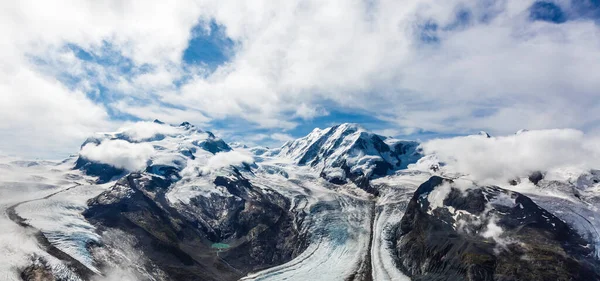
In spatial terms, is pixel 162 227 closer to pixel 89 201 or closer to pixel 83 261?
pixel 89 201

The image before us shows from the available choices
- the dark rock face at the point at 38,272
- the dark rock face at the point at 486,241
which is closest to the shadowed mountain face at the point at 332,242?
the dark rock face at the point at 38,272

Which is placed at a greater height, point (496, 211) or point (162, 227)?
→ point (496, 211)

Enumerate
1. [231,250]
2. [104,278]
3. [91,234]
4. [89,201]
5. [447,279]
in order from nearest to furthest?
[104,278] → [447,279] → [91,234] → [231,250] → [89,201]

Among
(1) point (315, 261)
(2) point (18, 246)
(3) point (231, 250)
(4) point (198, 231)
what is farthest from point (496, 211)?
(2) point (18, 246)

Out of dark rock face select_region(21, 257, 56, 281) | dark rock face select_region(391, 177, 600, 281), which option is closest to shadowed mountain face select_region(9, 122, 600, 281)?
dark rock face select_region(21, 257, 56, 281)

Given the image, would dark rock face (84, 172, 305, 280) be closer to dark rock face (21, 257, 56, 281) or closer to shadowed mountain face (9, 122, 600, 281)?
shadowed mountain face (9, 122, 600, 281)

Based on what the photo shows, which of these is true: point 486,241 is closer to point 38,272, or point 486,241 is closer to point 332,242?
point 332,242

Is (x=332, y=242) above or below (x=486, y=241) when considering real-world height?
below

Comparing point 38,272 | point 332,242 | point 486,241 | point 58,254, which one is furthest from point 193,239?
point 486,241
